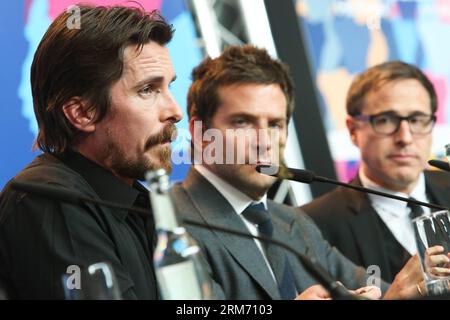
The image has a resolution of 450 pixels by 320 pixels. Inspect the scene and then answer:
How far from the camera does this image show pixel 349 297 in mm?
1509

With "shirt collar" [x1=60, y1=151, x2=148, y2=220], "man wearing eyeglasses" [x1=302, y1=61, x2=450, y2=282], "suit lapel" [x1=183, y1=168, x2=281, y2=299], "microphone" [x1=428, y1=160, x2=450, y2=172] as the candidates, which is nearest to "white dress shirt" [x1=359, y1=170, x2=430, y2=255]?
"man wearing eyeglasses" [x1=302, y1=61, x2=450, y2=282]

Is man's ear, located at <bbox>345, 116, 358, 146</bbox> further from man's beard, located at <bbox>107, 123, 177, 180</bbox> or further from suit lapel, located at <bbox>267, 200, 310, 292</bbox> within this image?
man's beard, located at <bbox>107, 123, 177, 180</bbox>

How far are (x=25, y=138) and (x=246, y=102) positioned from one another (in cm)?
80

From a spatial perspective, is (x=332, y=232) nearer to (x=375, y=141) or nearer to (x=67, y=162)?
(x=375, y=141)

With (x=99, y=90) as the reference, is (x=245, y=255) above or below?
Answer: below

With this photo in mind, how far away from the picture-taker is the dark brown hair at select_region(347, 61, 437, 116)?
12.5 feet

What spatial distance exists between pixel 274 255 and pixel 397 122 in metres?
1.13

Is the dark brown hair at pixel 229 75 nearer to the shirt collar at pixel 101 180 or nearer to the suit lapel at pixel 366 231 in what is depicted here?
the suit lapel at pixel 366 231

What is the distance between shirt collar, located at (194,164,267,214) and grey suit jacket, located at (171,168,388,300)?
0.12ft

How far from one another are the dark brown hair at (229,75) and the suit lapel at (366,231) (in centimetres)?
53

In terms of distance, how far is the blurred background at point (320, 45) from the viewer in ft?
13.9

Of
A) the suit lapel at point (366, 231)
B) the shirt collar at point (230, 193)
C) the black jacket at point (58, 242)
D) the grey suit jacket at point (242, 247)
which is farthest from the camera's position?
the suit lapel at point (366, 231)

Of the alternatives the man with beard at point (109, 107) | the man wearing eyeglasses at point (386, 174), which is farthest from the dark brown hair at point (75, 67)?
the man wearing eyeglasses at point (386, 174)
